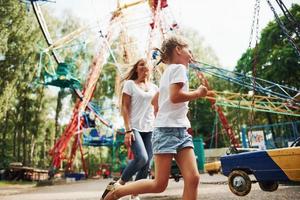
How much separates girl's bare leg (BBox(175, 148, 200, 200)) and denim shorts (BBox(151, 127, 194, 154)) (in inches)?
2.1

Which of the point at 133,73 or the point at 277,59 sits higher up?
the point at 277,59

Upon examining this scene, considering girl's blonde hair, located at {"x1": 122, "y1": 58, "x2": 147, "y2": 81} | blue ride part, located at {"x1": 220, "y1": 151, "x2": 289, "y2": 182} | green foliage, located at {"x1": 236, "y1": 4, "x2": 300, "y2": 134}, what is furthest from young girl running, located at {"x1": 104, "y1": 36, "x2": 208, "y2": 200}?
green foliage, located at {"x1": 236, "y1": 4, "x2": 300, "y2": 134}

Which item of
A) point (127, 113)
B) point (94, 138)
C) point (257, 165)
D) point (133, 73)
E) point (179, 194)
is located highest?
point (94, 138)

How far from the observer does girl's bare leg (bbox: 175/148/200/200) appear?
8.09 ft

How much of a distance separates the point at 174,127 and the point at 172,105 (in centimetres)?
18

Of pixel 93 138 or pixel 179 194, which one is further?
pixel 93 138

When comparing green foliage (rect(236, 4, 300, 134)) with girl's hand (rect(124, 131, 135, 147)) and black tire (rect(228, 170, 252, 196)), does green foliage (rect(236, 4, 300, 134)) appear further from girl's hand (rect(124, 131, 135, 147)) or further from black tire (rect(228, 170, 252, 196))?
girl's hand (rect(124, 131, 135, 147))

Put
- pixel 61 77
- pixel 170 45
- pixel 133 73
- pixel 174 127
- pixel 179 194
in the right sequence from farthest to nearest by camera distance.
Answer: pixel 61 77 → pixel 179 194 → pixel 133 73 → pixel 170 45 → pixel 174 127

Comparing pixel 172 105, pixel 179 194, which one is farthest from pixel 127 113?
pixel 179 194

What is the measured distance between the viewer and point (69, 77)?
14961mm

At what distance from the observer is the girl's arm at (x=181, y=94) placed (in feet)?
8.35

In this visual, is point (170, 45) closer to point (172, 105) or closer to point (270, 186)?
point (172, 105)

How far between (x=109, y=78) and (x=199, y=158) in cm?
1490

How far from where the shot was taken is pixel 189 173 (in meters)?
2.50
